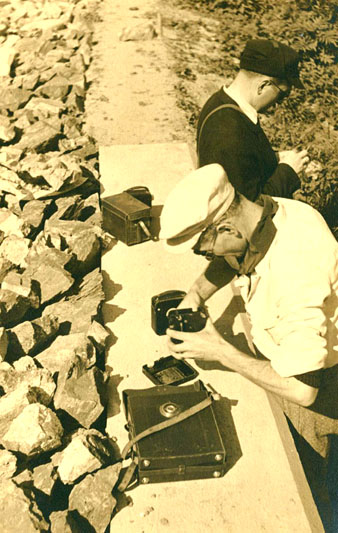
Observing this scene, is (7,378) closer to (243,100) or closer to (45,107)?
(243,100)

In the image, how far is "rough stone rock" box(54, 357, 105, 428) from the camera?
143 inches

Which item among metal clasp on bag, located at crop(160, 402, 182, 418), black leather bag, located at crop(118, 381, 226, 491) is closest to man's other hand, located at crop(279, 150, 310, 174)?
black leather bag, located at crop(118, 381, 226, 491)

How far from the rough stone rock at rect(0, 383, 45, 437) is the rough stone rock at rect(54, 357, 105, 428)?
0.15 m

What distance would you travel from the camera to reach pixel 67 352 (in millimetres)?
4055

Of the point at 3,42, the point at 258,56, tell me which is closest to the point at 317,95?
the point at 258,56

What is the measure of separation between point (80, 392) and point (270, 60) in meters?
2.51

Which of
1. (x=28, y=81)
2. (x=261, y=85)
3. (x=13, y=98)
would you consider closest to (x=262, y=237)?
(x=261, y=85)

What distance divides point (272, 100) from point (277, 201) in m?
1.24

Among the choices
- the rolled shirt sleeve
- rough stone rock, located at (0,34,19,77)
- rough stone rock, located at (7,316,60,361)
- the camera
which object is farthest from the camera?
rough stone rock, located at (0,34,19,77)

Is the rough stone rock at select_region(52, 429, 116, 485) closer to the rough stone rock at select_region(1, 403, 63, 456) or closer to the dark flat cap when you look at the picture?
the rough stone rock at select_region(1, 403, 63, 456)

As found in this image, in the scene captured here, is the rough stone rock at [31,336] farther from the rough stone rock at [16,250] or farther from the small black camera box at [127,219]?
the small black camera box at [127,219]

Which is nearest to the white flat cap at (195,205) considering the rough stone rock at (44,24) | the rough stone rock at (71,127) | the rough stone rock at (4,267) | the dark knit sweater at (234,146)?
the dark knit sweater at (234,146)

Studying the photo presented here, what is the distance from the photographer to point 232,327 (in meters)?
4.36

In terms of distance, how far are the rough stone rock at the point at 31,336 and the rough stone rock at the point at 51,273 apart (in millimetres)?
440
